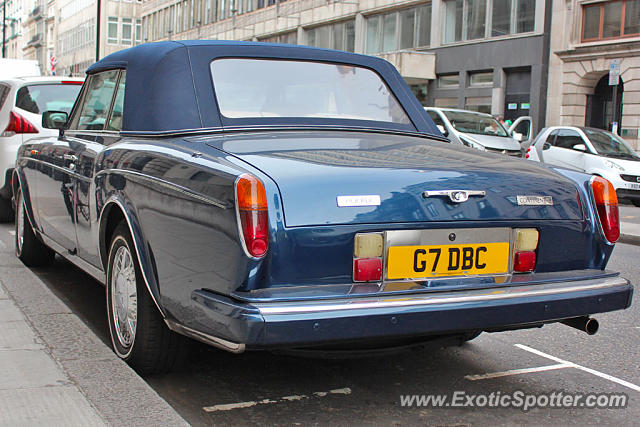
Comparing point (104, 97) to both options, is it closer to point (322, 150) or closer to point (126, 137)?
point (126, 137)

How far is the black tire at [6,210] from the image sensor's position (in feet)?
31.9

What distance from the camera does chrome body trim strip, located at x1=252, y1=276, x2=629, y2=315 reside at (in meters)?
2.91

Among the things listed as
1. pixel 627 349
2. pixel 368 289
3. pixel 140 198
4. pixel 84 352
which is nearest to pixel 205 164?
pixel 140 198

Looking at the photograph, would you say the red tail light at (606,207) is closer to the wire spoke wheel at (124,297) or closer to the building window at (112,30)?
the wire spoke wheel at (124,297)

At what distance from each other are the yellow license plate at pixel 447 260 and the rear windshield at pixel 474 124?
53.2 ft

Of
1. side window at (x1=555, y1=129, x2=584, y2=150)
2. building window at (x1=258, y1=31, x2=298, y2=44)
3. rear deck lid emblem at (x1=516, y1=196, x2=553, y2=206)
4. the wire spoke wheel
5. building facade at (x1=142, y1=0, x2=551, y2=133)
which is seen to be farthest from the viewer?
building window at (x1=258, y1=31, x2=298, y2=44)

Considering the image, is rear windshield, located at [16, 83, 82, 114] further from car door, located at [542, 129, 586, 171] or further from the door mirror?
car door, located at [542, 129, 586, 171]

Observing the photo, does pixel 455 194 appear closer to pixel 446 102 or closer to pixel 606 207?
pixel 606 207

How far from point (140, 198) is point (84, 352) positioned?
74 cm

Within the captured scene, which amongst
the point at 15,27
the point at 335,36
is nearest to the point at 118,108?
the point at 335,36

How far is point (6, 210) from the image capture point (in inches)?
387

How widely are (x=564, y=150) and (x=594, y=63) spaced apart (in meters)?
11.1

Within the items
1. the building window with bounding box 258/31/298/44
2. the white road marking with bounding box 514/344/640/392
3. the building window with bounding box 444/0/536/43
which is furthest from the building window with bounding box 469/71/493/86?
the white road marking with bounding box 514/344/640/392

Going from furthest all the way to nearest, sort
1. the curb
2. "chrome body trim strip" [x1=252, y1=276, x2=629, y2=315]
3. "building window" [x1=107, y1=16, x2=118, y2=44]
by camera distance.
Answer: "building window" [x1=107, y1=16, x2=118, y2=44], the curb, "chrome body trim strip" [x1=252, y1=276, x2=629, y2=315]
